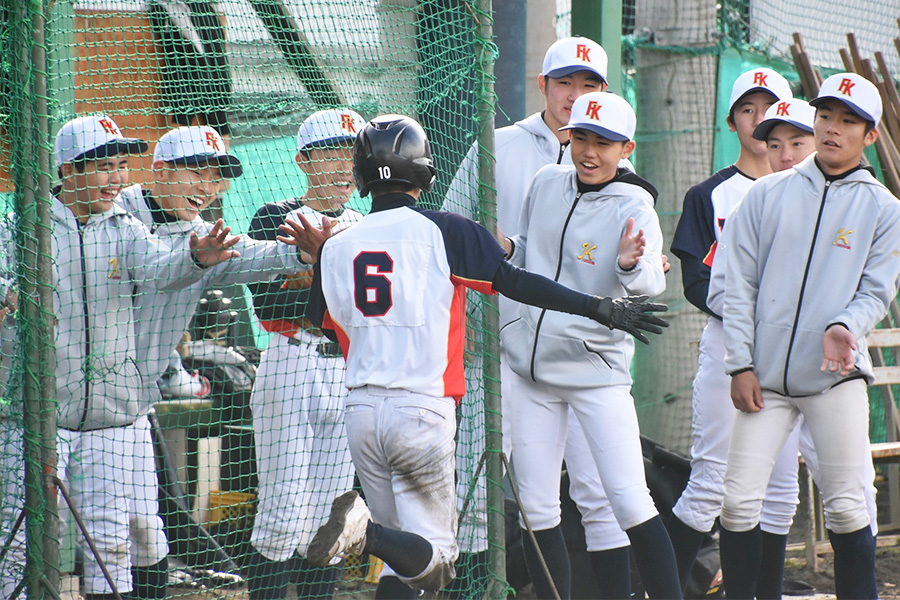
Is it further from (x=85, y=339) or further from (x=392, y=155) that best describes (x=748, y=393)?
(x=85, y=339)

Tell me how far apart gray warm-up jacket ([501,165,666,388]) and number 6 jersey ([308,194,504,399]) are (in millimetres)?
570

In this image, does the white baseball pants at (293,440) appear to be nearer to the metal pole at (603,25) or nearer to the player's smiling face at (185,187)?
the player's smiling face at (185,187)

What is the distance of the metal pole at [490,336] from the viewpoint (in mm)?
4117

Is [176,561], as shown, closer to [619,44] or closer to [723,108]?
[619,44]

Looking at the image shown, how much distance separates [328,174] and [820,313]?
203 cm

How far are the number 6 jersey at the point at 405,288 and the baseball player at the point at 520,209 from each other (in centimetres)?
77

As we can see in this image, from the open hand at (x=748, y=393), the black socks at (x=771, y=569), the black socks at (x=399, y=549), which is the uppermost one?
the open hand at (x=748, y=393)

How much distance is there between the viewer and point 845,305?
12.5 feet

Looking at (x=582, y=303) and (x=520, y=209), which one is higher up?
(x=520, y=209)

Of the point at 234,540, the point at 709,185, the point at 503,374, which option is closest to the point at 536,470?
the point at 503,374

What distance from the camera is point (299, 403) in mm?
4324

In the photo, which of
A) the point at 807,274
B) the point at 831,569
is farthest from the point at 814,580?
the point at 807,274

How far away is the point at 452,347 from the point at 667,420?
3.64m

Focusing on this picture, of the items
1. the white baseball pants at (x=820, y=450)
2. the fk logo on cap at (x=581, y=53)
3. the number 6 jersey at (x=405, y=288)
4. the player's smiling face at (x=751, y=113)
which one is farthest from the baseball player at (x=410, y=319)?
the player's smiling face at (x=751, y=113)
